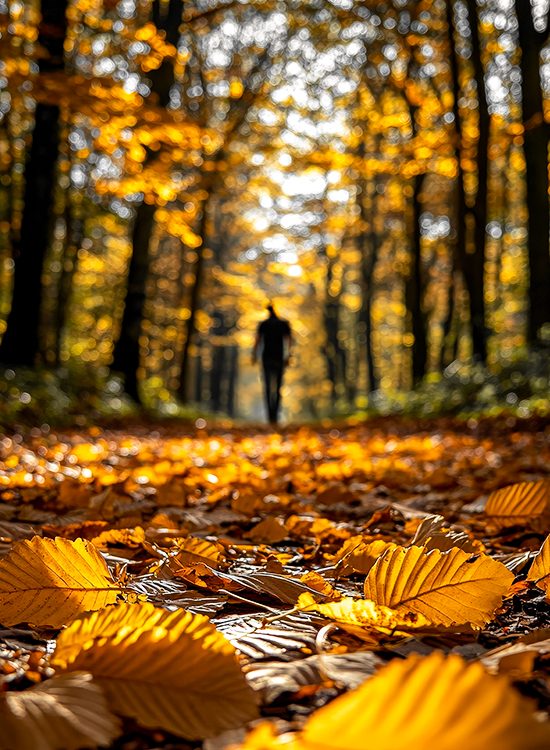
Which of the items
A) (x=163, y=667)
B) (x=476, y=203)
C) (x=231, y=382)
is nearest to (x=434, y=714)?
(x=163, y=667)

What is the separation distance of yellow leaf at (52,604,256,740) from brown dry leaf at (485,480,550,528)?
1356 millimetres

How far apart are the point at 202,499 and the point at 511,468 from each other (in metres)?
2.00

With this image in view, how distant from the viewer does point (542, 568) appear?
4.29 feet

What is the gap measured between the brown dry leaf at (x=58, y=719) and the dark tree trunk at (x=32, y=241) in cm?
977

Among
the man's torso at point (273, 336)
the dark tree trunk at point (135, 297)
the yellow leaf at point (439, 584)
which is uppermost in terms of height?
the dark tree trunk at point (135, 297)

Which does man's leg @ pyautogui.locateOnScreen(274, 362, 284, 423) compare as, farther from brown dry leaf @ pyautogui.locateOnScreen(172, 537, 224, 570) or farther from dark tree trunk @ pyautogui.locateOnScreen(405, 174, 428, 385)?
brown dry leaf @ pyautogui.locateOnScreen(172, 537, 224, 570)

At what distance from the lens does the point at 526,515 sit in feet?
6.34

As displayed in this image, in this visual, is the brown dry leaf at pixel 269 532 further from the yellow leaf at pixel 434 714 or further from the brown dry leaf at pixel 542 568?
the yellow leaf at pixel 434 714

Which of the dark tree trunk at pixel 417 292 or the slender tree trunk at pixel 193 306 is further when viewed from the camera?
the slender tree trunk at pixel 193 306

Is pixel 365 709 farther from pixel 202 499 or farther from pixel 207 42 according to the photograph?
pixel 207 42

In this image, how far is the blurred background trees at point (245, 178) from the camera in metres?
9.41

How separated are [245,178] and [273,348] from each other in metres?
16.8

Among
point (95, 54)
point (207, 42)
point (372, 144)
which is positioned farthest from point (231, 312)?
point (95, 54)

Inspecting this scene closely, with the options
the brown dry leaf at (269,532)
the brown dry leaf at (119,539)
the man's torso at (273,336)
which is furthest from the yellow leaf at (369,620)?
the man's torso at (273,336)
